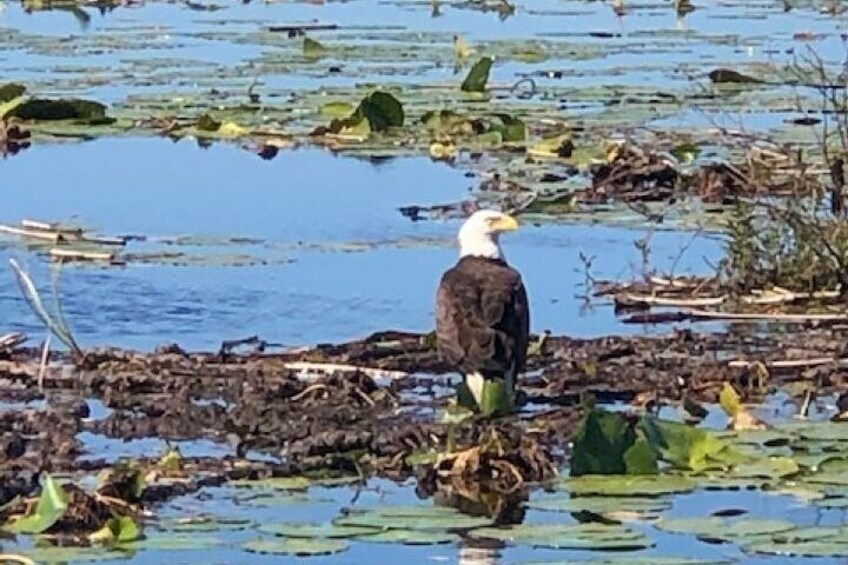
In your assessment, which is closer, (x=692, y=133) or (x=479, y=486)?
(x=479, y=486)

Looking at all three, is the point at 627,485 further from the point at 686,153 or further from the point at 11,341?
the point at 686,153

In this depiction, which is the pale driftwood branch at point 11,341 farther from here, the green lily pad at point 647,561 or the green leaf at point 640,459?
the green lily pad at point 647,561

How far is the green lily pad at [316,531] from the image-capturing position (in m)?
7.02

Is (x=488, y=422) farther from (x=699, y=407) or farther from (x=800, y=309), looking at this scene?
(x=800, y=309)

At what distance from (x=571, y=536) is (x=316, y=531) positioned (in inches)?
26.9

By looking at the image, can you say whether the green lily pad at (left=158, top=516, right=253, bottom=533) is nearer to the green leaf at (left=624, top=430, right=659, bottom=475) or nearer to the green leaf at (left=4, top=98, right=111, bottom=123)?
the green leaf at (left=624, top=430, right=659, bottom=475)

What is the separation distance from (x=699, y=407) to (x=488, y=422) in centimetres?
83

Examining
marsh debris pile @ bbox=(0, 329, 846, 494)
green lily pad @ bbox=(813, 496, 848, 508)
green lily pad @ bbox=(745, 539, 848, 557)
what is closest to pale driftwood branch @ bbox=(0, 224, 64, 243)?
marsh debris pile @ bbox=(0, 329, 846, 494)

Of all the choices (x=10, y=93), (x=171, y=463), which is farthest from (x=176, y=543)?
(x=10, y=93)

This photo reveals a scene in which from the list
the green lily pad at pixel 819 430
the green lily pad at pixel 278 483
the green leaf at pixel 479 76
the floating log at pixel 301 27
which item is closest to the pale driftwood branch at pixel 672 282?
the green lily pad at pixel 819 430

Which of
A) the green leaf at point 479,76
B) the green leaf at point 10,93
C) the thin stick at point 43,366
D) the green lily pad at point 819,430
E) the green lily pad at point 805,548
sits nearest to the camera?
the green lily pad at point 805,548

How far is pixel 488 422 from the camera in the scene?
8523 millimetres

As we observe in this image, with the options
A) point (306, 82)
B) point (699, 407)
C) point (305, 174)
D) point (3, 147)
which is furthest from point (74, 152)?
point (699, 407)

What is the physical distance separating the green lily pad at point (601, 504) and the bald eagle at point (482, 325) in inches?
43.4
